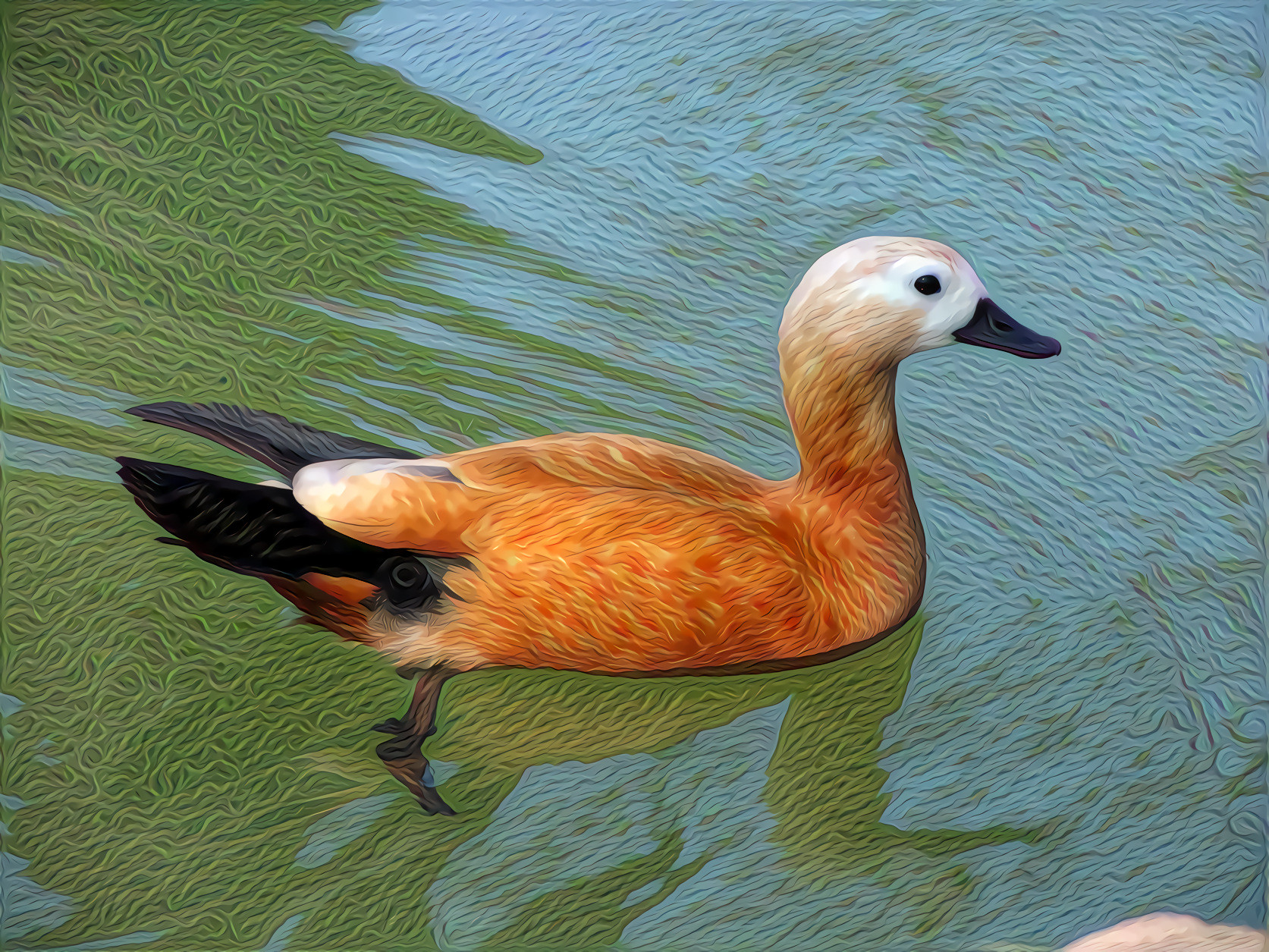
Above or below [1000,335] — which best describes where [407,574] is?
below

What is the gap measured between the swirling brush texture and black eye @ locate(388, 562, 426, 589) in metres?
0.14

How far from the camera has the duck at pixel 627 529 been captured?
3.81ft

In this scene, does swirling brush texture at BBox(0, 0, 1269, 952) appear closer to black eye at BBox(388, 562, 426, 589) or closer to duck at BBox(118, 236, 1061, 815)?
duck at BBox(118, 236, 1061, 815)

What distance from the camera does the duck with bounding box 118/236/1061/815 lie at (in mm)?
1160

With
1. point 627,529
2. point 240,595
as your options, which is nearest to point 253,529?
point 240,595

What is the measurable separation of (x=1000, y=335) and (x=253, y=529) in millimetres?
996

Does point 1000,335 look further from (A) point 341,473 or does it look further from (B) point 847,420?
(A) point 341,473

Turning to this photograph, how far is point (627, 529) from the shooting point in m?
1.17

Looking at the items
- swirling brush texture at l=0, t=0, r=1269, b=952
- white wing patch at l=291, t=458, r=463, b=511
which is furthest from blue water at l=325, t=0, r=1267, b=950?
white wing patch at l=291, t=458, r=463, b=511

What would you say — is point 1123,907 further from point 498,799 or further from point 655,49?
point 655,49

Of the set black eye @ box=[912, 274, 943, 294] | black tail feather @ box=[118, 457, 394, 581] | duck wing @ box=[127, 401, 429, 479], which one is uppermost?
black eye @ box=[912, 274, 943, 294]

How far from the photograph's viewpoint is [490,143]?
1.22 m

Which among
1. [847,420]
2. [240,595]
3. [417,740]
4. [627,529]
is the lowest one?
[417,740]

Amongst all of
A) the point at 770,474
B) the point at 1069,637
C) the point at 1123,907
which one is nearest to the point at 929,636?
the point at 1069,637
